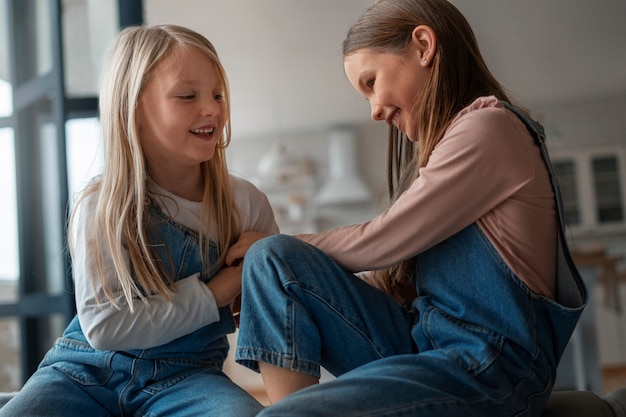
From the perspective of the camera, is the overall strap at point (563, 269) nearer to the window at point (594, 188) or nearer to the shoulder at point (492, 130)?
the shoulder at point (492, 130)

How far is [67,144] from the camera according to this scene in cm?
207

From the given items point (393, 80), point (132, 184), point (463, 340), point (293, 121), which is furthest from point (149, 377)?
point (293, 121)

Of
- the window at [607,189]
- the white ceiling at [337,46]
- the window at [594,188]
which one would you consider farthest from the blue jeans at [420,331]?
the window at [607,189]

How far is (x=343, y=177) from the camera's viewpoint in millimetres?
9055

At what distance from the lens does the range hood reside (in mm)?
8945

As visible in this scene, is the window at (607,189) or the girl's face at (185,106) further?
the window at (607,189)

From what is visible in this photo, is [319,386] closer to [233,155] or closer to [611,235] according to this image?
[611,235]

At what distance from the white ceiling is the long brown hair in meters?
3.52

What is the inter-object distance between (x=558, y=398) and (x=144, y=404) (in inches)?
27.5

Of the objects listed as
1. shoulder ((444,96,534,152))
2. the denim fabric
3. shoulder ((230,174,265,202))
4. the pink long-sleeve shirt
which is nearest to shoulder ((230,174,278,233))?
shoulder ((230,174,265,202))

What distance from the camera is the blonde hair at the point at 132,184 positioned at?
1251mm

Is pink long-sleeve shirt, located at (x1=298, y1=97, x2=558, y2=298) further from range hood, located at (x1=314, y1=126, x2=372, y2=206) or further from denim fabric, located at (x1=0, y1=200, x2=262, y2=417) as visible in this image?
range hood, located at (x1=314, y1=126, x2=372, y2=206)

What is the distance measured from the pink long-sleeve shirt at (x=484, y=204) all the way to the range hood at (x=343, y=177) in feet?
25.6

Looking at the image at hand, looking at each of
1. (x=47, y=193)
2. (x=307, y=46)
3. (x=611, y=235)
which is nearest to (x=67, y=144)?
(x=47, y=193)
